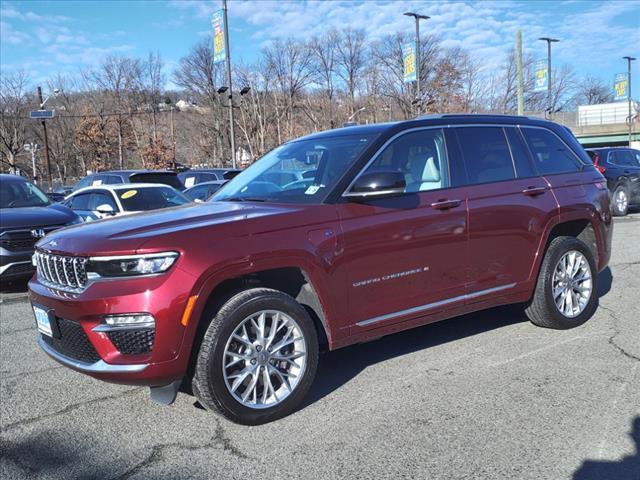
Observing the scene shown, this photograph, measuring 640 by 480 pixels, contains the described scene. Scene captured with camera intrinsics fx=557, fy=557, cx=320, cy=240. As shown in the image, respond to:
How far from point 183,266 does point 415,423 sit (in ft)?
5.60

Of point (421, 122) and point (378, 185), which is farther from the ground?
point (421, 122)

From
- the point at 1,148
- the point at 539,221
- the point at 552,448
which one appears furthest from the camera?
the point at 1,148

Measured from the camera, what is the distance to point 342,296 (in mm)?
3740

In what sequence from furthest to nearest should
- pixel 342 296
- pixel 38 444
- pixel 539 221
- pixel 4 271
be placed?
pixel 4 271
pixel 539 221
pixel 342 296
pixel 38 444

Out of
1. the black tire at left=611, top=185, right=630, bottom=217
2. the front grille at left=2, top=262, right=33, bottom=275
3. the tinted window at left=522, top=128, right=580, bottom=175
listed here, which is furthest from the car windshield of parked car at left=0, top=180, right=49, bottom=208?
the black tire at left=611, top=185, right=630, bottom=217

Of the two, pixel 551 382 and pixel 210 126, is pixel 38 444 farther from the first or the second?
pixel 210 126

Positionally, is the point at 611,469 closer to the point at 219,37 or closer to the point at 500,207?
the point at 500,207

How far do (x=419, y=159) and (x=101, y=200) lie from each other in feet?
25.0

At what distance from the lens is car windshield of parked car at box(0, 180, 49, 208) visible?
882 centimetres

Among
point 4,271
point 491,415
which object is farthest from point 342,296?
point 4,271

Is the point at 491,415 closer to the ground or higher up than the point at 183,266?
closer to the ground

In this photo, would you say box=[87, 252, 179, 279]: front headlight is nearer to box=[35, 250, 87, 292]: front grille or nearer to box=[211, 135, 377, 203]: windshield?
box=[35, 250, 87, 292]: front grille

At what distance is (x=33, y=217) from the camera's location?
802 cm

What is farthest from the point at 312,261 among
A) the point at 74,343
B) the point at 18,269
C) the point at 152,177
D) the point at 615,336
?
the point at 152,177
